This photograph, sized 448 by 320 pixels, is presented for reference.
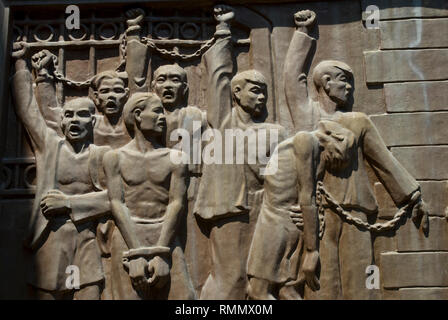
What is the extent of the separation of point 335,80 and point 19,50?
3.39 m

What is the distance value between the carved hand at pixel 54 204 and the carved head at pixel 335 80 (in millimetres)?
2848

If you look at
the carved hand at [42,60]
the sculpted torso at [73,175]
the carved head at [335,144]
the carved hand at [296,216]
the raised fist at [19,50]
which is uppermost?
the raised fist at [19,50]

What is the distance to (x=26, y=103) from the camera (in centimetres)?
764

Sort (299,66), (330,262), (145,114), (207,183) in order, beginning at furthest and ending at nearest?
(299,66) → (145,114) → (207,183) → (330,262)

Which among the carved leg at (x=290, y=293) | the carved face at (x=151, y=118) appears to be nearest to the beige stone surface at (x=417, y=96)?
the carved leg at (x=290, y=293)

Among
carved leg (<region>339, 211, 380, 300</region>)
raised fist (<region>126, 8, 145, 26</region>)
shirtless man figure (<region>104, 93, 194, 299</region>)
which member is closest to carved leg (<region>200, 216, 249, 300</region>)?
shirtless man figure (<region>104, 93, 194, 299</region>)

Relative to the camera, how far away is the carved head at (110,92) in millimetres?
7617

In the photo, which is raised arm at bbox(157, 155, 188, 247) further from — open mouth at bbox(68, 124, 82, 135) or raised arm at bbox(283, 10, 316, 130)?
raised arm at bbox(283, 10, 316, 130)

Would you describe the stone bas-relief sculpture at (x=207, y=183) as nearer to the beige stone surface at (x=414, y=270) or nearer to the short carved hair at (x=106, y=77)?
the short carved hair at (x=106, y=77)

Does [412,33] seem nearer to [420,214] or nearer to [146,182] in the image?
[420,214]

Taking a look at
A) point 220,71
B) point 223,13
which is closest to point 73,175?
point 220,71

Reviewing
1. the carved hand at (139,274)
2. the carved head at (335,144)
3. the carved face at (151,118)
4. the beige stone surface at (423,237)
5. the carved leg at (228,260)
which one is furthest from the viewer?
the carved face at (151,118)

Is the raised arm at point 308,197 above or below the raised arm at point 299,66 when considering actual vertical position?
below

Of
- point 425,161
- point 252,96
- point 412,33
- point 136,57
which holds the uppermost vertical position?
point 412,33
